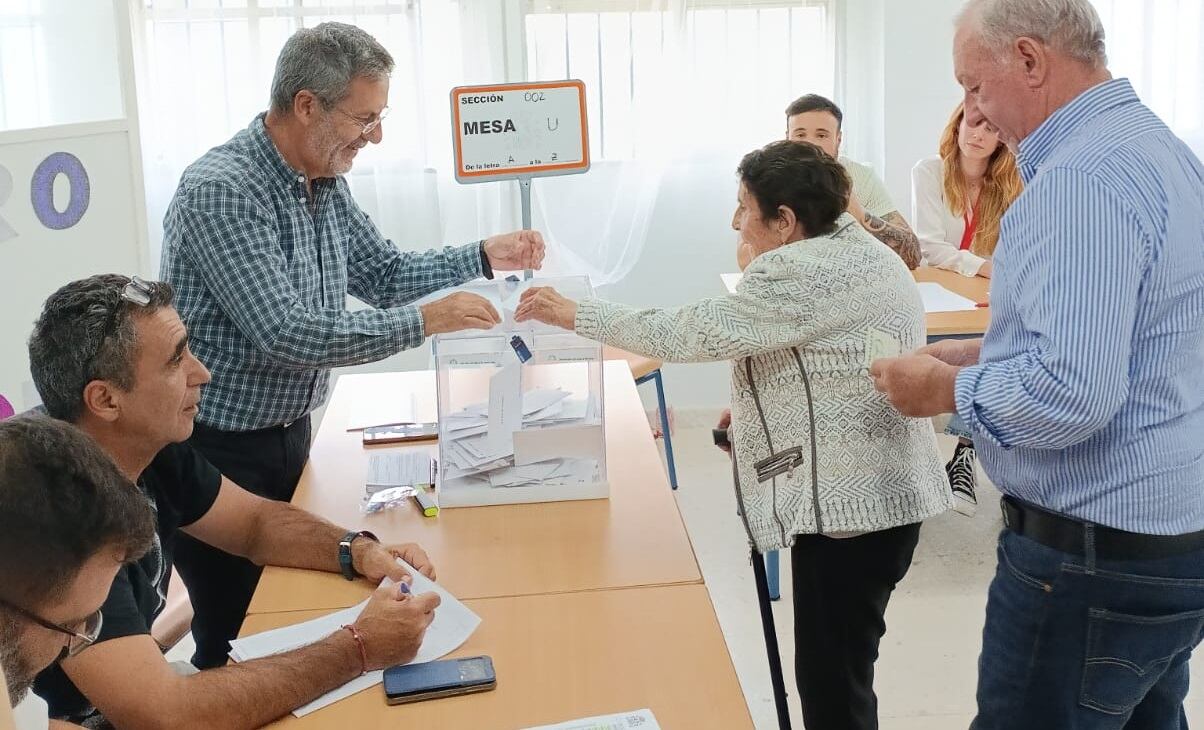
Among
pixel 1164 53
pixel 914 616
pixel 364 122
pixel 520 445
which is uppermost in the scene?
pixel 1164 53

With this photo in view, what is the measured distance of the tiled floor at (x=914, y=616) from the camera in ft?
9.26

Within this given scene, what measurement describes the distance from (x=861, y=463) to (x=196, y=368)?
1.12 m

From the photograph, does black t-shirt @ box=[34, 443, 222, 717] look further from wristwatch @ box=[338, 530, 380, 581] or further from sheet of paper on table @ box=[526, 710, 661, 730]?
sheet of paper on table @ box=[526, 710, 661, 730]

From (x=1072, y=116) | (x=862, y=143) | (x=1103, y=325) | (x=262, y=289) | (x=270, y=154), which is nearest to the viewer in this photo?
(x=1103, y=325)

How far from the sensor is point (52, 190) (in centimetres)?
267

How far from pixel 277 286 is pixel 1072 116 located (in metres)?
1.36

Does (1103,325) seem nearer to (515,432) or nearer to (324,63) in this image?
(515,432)

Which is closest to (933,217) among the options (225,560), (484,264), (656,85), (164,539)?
(656,85)

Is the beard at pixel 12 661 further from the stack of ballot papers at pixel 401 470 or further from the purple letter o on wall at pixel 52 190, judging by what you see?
the purple letter o on wall at pixel 52 190

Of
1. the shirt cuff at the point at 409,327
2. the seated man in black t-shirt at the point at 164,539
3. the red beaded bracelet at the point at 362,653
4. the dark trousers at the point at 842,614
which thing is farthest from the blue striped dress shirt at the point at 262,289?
the dark trousers at the point at 842,614

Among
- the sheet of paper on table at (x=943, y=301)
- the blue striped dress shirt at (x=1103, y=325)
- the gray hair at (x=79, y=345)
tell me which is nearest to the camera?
the blue striped dress shirt at (x=1103, y=325)

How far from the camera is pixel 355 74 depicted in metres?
2.24

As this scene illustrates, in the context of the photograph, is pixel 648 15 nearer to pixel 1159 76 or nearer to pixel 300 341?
pixel 1159 76

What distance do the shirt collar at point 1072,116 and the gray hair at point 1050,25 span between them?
4 centimetres
